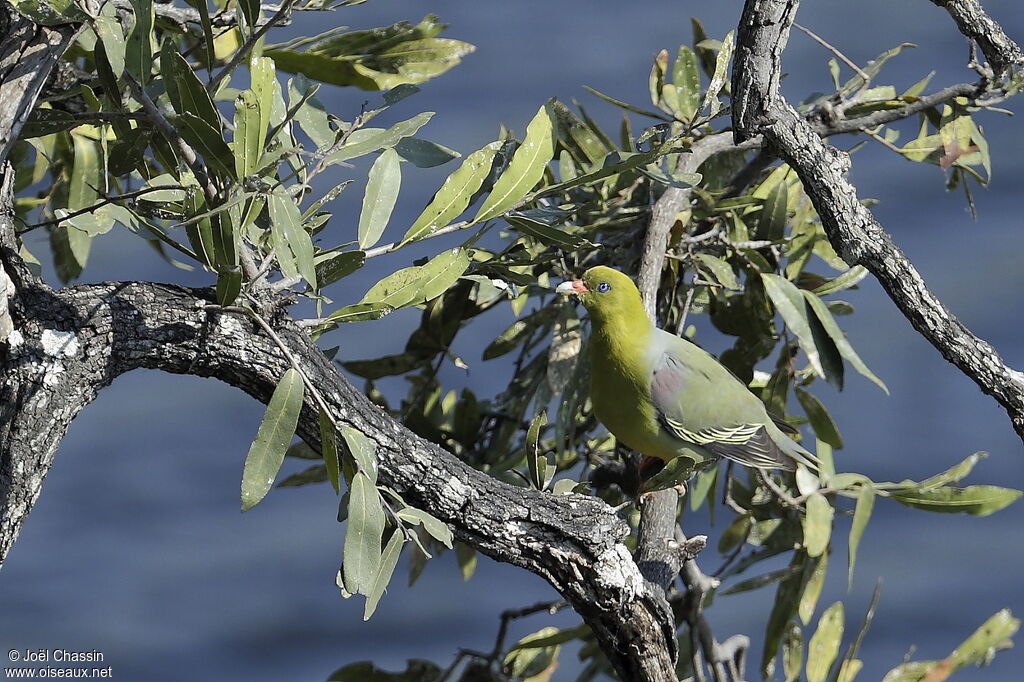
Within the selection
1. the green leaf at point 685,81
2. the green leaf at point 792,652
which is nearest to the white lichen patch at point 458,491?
the green leaf at point 685,81

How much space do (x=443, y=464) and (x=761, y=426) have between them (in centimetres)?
67

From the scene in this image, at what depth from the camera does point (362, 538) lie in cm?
102

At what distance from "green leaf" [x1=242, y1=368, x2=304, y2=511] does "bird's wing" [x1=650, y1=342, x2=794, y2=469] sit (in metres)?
0.74

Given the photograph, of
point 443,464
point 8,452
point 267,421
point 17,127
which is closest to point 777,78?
point 443,464

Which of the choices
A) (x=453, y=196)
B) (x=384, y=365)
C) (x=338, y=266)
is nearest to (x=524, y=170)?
(x=453, y=196)

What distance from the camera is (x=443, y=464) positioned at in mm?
1206

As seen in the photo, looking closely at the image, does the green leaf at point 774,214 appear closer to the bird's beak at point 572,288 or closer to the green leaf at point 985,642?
the bird's beak at point 572,288

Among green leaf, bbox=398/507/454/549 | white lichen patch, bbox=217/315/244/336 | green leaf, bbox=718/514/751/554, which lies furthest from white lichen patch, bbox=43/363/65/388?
green leaf, bbox=718/514/751/554

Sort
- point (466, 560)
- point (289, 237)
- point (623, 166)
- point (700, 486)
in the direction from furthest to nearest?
point (466, 560) → point (700, 486) → point (623, 166) → point (289, 237)

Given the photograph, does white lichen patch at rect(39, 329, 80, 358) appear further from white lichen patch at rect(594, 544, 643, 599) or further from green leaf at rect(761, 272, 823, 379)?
green leaf at rect(761, 272, 823, 379)

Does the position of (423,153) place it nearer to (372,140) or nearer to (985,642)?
(372,140)

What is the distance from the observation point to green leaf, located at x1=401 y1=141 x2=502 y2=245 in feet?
3.92

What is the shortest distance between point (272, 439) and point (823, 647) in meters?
1.17

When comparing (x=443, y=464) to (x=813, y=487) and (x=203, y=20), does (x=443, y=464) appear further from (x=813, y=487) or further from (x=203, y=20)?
(x=813, y=487)
